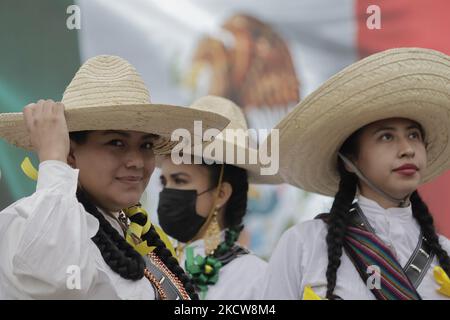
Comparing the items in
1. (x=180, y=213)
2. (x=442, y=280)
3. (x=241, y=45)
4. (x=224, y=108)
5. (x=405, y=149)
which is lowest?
(x=180, y=213)

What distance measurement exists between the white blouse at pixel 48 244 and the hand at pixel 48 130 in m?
0.04

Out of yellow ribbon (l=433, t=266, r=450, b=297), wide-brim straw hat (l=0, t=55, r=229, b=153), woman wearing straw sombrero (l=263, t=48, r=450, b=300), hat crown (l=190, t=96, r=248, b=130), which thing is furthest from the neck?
hat crown (l=190, t=96, r=248, b=130)

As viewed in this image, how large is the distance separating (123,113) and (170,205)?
2.05 metres

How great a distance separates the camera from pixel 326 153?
3.70 metres

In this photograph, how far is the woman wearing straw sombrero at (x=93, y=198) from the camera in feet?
7.62

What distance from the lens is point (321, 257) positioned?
11.2 ft

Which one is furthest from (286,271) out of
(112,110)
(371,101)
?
(112,110)

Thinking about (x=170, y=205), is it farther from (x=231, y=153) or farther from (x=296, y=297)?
(x=296, y=297)

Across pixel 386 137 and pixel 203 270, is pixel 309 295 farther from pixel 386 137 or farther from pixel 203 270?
pixel 203 270

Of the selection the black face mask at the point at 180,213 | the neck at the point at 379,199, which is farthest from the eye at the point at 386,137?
the black face mask at the point at 180,213

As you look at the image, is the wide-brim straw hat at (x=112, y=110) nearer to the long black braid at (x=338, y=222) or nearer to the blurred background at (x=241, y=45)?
the long black braid at (x=338, y=222)

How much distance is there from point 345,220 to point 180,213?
1464 millimetres

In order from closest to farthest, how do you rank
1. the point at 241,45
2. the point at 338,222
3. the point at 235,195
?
the point at 338,222, the point at 235,195, the point at 241,45

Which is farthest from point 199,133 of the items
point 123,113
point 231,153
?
point 231,153
